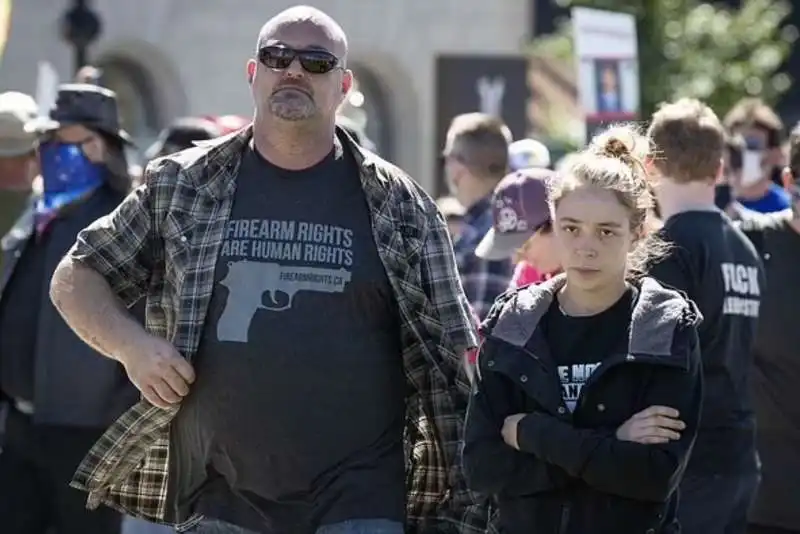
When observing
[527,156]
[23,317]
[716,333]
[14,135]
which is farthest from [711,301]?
[14,135]

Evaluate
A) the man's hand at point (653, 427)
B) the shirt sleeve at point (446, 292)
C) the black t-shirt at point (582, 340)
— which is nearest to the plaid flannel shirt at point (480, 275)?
the shirt sleeve at point (446, 292)

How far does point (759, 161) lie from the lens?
941 cm

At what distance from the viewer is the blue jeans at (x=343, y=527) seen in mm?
4309

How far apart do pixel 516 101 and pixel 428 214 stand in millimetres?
9038

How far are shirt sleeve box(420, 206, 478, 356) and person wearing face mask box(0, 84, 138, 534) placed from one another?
90.7 inches

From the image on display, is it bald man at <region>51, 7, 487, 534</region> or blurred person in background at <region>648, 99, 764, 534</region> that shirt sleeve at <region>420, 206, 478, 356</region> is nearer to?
bald man at <region>51, 7, 487, 534</region>

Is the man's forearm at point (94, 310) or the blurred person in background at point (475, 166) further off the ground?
the blurred person in background at point (475, 166)

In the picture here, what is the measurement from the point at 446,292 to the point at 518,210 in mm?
1224

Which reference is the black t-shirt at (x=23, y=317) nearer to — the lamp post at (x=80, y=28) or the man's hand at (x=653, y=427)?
the man's hand at (x=653, y=427)

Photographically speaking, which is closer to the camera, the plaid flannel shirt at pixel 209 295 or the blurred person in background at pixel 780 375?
the plaid flannel shirt at pixel 209 295

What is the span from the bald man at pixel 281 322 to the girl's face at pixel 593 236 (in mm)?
509

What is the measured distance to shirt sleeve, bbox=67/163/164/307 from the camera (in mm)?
4441

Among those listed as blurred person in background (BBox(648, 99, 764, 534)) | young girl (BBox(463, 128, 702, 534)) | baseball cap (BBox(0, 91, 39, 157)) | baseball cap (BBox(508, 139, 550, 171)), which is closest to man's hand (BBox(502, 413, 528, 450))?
young girl (BBox(463, 128, 702, 534))

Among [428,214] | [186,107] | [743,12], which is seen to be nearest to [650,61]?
[743,12]
